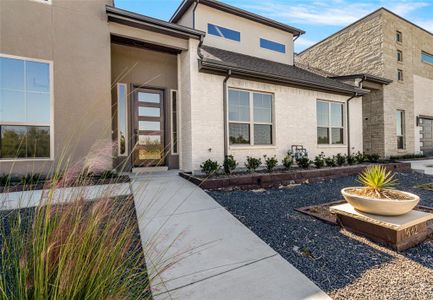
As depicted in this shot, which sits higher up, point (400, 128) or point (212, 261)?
point (400, 128)

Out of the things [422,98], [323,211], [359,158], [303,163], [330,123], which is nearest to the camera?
[323,211]

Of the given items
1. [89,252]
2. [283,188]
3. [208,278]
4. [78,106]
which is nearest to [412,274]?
[208,278]

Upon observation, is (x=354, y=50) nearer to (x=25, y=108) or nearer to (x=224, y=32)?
(x=224, y=32)

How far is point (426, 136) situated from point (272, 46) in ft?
38.3

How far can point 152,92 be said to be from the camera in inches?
287

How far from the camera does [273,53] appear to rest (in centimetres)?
1046

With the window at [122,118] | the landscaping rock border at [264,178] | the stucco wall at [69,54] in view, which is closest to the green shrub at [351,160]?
the landscaping rock border at [264,178]

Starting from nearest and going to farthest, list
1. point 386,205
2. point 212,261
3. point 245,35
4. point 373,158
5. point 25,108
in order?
point 212,261 → point 386,205 → point 25,108 → point 373,158 → point 245,35

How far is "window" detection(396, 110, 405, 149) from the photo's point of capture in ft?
40.5

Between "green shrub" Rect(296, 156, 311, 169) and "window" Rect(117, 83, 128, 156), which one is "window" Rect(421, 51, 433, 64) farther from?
"window" Rect(117, 83, 128, 156)

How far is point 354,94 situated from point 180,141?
7.97 meters

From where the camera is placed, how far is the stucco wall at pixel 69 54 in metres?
5.01

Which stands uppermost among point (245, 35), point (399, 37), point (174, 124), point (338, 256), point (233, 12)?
point (399, 37)

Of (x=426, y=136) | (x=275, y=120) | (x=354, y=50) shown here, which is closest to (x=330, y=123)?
(x=275, y=120)
